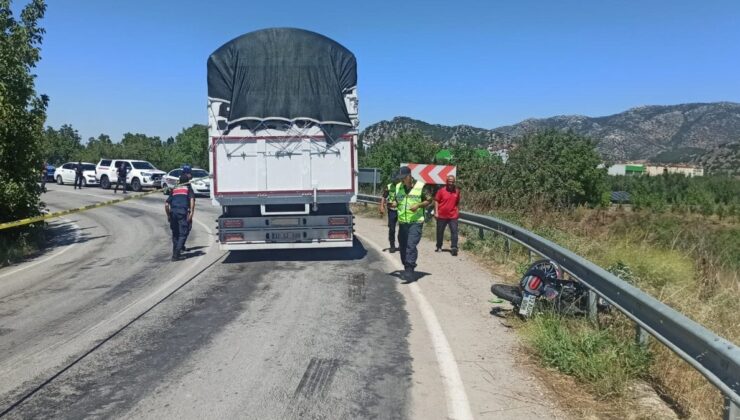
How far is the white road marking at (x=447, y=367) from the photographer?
14.5ft

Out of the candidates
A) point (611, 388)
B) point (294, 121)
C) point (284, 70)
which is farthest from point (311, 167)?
point (611, 388)

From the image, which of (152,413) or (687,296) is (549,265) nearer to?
(687,296)

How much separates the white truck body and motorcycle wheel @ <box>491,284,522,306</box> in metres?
4.08

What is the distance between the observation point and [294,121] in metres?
10.7

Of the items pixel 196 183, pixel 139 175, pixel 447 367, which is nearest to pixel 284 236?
pixel 447 367

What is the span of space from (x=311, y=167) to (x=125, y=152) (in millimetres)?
74665

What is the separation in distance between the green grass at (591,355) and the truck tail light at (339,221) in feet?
17.7

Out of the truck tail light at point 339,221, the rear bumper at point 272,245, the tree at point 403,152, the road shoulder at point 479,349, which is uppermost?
the tree at point 403,152

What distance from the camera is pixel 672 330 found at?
4402 millimetres

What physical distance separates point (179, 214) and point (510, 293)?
23.9ft

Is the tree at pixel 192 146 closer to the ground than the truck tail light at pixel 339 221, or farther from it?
farther from it

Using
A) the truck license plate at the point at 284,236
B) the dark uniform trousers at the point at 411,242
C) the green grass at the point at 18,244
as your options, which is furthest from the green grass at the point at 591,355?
the green grass at the point at 18,244

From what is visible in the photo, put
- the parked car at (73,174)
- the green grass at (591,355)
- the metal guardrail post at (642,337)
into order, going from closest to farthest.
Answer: the green grass at (591,355), the metal guardrail post at (642,337), the parked car at (73,174)

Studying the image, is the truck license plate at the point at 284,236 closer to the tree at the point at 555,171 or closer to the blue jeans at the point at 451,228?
the blue jeans at the point at 451,228
